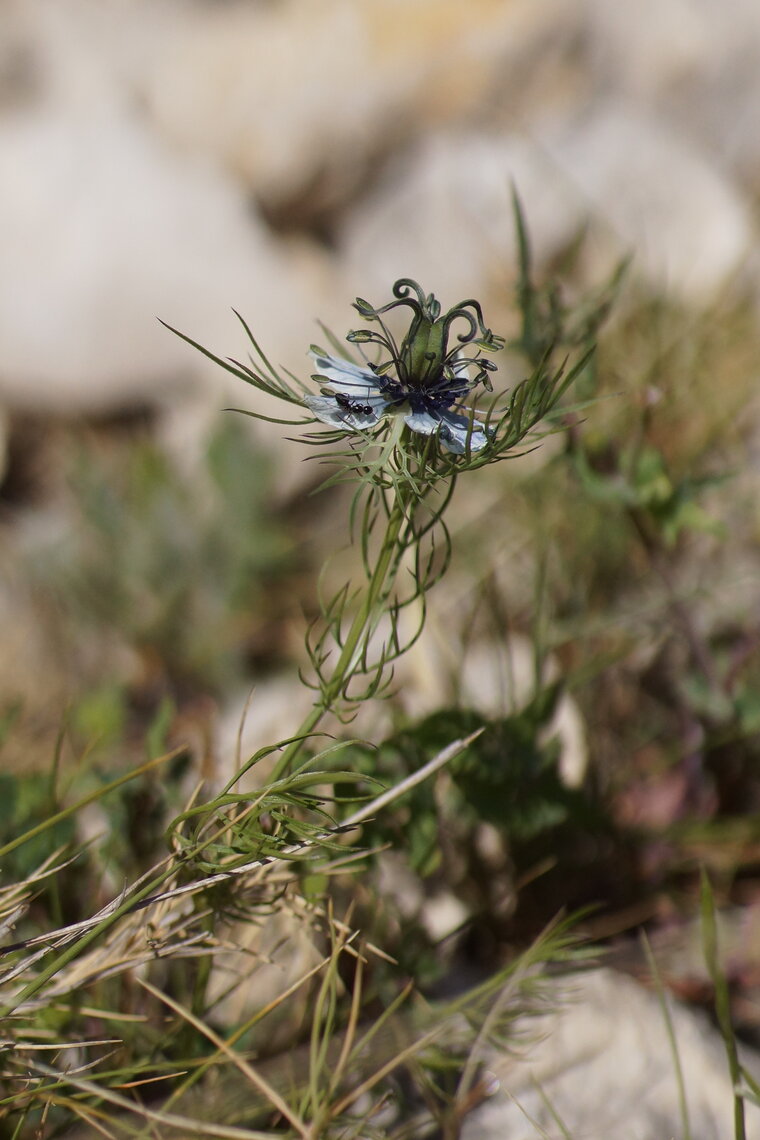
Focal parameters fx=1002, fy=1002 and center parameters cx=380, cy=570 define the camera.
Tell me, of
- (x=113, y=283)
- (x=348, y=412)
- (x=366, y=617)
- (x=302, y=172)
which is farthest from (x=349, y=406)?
(x=302, y=172)

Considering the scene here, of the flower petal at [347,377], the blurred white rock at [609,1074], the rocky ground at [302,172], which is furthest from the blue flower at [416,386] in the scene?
the rocky ground at [302,172]

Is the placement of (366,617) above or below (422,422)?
below

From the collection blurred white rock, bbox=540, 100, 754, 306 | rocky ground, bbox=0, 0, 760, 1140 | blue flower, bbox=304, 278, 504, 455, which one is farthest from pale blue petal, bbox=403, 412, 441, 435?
blurred white rock, bbox=540, 100, 754, 306

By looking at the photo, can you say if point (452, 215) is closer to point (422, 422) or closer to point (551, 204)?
point (551, 204)

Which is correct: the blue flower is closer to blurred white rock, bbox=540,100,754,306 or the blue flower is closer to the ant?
the ant

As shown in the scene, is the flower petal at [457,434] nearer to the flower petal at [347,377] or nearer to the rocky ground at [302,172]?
the flower petal at [347,377]

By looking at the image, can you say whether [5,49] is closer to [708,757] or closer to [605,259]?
[605,259]
